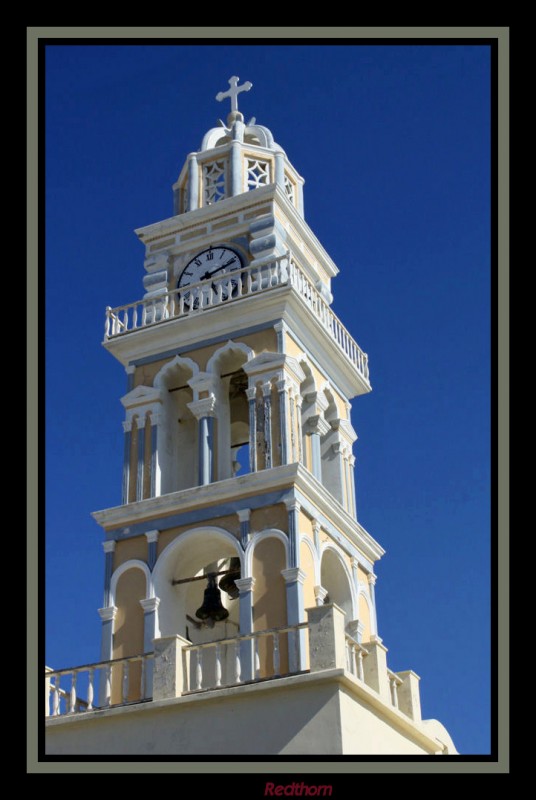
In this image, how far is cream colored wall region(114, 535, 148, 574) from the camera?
2144 centimetres

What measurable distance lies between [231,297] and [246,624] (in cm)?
613

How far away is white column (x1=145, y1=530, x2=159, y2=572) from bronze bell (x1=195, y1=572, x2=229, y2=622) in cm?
93

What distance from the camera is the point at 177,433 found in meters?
23.4

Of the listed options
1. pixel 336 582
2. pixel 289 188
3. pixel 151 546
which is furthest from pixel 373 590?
pixel 289 188

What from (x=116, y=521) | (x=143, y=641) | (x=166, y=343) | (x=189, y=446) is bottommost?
(x=143, y=641)

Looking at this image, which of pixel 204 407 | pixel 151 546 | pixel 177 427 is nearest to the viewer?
pixel 151 546

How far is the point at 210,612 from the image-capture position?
68.1 feet

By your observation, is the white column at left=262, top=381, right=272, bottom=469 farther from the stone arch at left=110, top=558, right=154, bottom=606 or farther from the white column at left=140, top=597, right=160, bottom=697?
the white column at left=140, top=597, right=160, bottom=697

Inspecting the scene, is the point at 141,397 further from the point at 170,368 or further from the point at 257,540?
the point at 257,540

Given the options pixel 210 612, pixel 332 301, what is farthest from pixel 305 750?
pixel 332 301

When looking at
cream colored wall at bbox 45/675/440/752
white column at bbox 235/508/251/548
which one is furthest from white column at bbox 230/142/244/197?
cream colored wall at bbox 45/675/440/752
